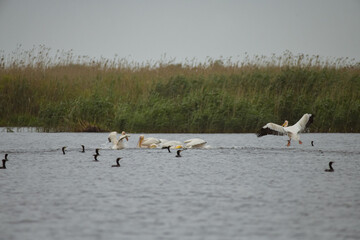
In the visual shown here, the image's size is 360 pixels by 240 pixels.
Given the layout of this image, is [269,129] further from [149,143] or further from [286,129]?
[149,143]

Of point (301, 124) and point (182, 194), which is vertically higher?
point (301, 124)

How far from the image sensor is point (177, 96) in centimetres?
2439

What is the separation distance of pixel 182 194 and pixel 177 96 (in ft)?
50.5

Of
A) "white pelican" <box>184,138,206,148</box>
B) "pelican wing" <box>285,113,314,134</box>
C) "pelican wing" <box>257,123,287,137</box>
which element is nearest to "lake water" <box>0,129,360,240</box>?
"white pelican" <box>184,138,206,148</box>

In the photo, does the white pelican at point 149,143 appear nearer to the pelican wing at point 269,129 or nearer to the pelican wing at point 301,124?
the pelican wing at point 269,129

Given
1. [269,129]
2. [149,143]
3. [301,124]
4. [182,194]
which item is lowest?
[182,194]

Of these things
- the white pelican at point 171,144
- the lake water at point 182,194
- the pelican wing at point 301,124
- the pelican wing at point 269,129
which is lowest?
the lake water at point 182,194

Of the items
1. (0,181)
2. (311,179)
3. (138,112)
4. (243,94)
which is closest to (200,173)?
(311,179)

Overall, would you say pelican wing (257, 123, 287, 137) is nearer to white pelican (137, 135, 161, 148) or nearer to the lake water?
the lake water

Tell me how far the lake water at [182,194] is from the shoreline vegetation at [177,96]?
558cm

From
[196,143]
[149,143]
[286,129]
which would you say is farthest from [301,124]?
[149,143]

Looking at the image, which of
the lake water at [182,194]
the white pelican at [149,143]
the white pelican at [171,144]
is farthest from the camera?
the white pelican at [149,143]

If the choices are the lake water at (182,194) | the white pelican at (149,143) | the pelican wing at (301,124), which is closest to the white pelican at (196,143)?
the lake water at (182,194)

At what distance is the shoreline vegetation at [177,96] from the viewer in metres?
22.1
